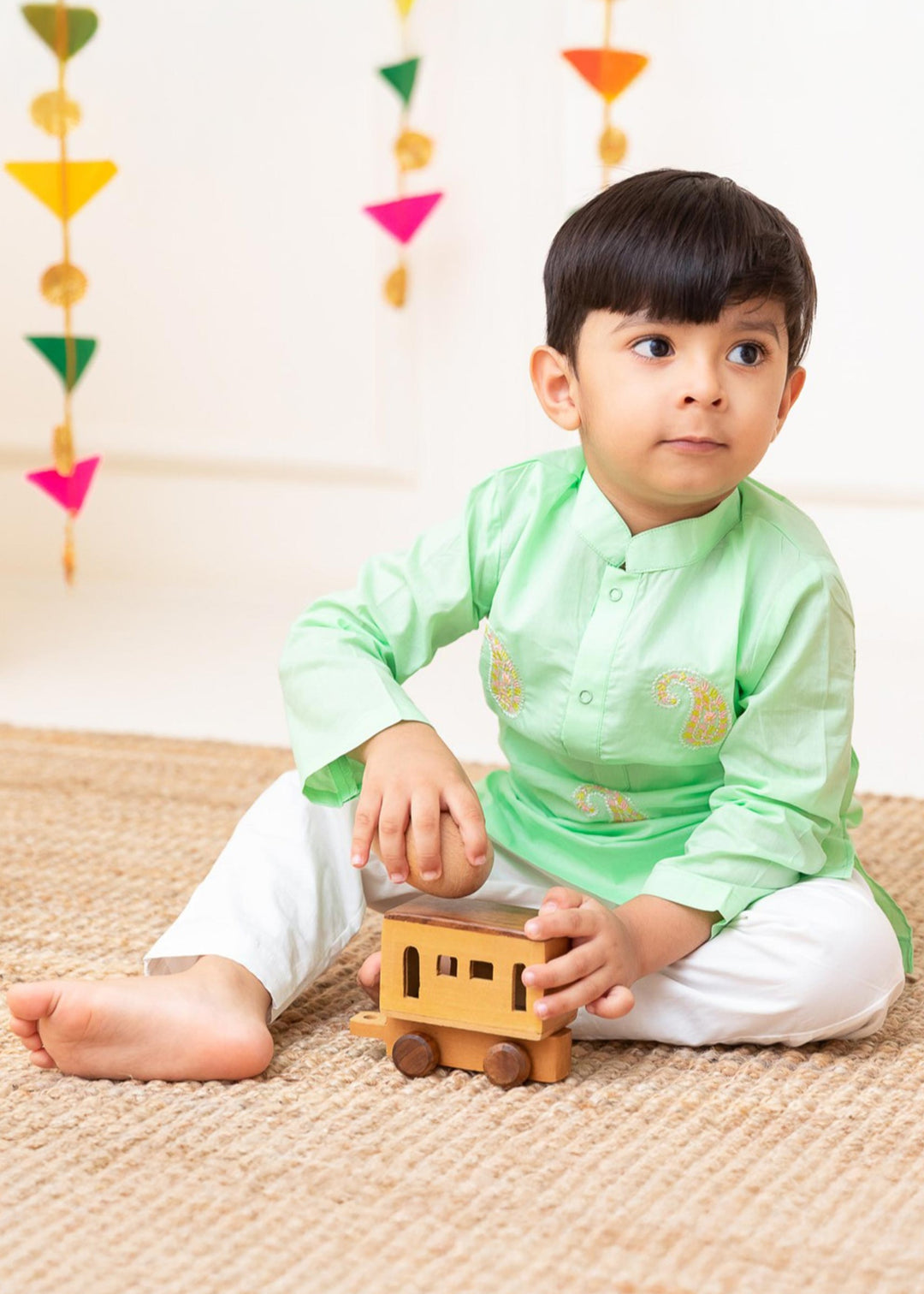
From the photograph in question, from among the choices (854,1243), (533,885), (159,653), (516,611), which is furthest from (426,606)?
(159,653)

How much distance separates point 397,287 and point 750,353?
1250 millimetres

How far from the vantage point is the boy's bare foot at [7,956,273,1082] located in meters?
0.74

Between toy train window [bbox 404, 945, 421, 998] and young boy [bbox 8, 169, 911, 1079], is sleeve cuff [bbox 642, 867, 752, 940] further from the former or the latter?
toy train window [bbox 404, 945, 421, 998]

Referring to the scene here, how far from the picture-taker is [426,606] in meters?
0.87

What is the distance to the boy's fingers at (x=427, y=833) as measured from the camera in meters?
0.75

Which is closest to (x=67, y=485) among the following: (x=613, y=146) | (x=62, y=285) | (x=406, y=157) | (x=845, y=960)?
(x=62, y=285)

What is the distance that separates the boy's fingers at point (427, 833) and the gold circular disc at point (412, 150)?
131 centimetres

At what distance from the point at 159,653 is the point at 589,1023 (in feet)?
3.62

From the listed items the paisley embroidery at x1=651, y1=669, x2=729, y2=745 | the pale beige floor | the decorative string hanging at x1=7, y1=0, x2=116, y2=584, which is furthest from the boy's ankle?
the decorative string hanging at x1=7, y1=0, x2=116, y2=584

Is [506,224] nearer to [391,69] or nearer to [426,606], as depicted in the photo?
[391,69]

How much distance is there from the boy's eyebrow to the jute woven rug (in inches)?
13.7

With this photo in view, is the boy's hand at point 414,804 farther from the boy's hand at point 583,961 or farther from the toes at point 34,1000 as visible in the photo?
the toes at point 34,1000

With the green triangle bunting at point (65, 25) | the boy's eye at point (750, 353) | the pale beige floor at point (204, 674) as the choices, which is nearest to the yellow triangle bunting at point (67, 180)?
the green triangle bunting at point (65, 25)

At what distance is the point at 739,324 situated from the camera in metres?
0.78
